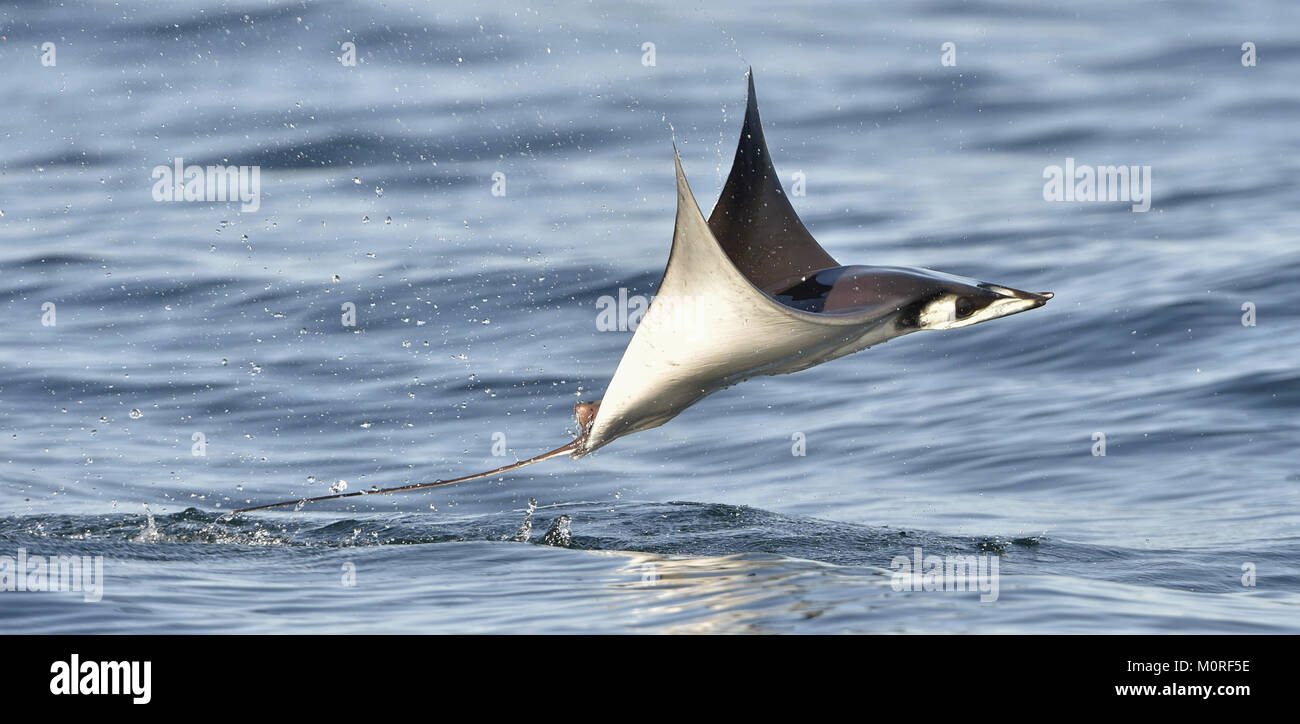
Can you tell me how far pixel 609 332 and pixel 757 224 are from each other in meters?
4.66

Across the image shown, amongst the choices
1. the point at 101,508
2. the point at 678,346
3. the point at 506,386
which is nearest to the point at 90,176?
the point at 506,386

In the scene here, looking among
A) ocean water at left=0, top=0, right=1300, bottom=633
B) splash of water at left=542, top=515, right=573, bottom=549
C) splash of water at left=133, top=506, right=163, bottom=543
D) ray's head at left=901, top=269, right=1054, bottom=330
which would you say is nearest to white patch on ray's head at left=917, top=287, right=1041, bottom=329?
ray's head at left=901, top=269, right=1054, bottom=330

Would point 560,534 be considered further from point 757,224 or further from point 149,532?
point 149,532

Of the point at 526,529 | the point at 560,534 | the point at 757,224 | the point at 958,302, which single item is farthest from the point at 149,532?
the point at 958,302

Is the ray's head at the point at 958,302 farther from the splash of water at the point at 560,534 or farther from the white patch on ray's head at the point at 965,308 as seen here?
the splash of water at the point at 560,534

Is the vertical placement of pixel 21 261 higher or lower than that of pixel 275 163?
lower

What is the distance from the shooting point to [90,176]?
569 inches

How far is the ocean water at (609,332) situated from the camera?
16.9 ft

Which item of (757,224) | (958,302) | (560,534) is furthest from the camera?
(560,534)

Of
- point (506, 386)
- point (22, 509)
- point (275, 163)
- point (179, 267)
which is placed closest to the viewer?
point (22, 509)

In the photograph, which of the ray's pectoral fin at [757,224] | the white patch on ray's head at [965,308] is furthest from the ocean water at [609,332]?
the ray's pectoral fin at [757,224]

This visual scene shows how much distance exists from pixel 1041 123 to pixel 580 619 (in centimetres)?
1175

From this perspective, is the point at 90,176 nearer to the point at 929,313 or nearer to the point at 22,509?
the point at 22,509

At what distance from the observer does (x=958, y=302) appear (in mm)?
5035
